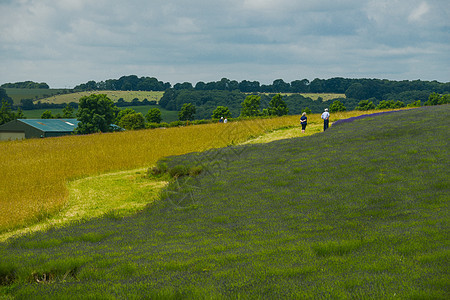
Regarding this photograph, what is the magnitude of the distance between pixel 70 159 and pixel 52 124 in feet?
319

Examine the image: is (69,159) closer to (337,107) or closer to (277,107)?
(277,107)

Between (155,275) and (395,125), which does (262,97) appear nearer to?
(395,125)

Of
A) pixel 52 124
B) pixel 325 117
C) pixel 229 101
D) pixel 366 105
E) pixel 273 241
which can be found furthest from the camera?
A: pixel 229 101

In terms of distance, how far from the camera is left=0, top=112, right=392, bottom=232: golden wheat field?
18.9 m

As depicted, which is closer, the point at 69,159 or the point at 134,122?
the point at 69,159

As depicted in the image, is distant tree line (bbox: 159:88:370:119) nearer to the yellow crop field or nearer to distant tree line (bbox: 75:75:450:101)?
distant tree line (bbox: 75:75:450:101)

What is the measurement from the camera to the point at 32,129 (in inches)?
4299

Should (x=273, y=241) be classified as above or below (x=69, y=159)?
above

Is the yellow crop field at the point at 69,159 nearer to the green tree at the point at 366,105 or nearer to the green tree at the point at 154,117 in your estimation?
the green tree at the point at 366,105

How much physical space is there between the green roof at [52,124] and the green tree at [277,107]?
69.1m

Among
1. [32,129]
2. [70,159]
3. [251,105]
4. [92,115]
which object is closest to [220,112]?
[251,105]

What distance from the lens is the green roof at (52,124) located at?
110938 millimetres

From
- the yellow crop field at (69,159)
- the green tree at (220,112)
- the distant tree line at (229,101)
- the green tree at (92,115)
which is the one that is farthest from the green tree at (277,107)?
the yellow crop field at (69,159)

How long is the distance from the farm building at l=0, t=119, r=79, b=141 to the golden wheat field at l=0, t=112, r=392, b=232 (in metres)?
73.6
